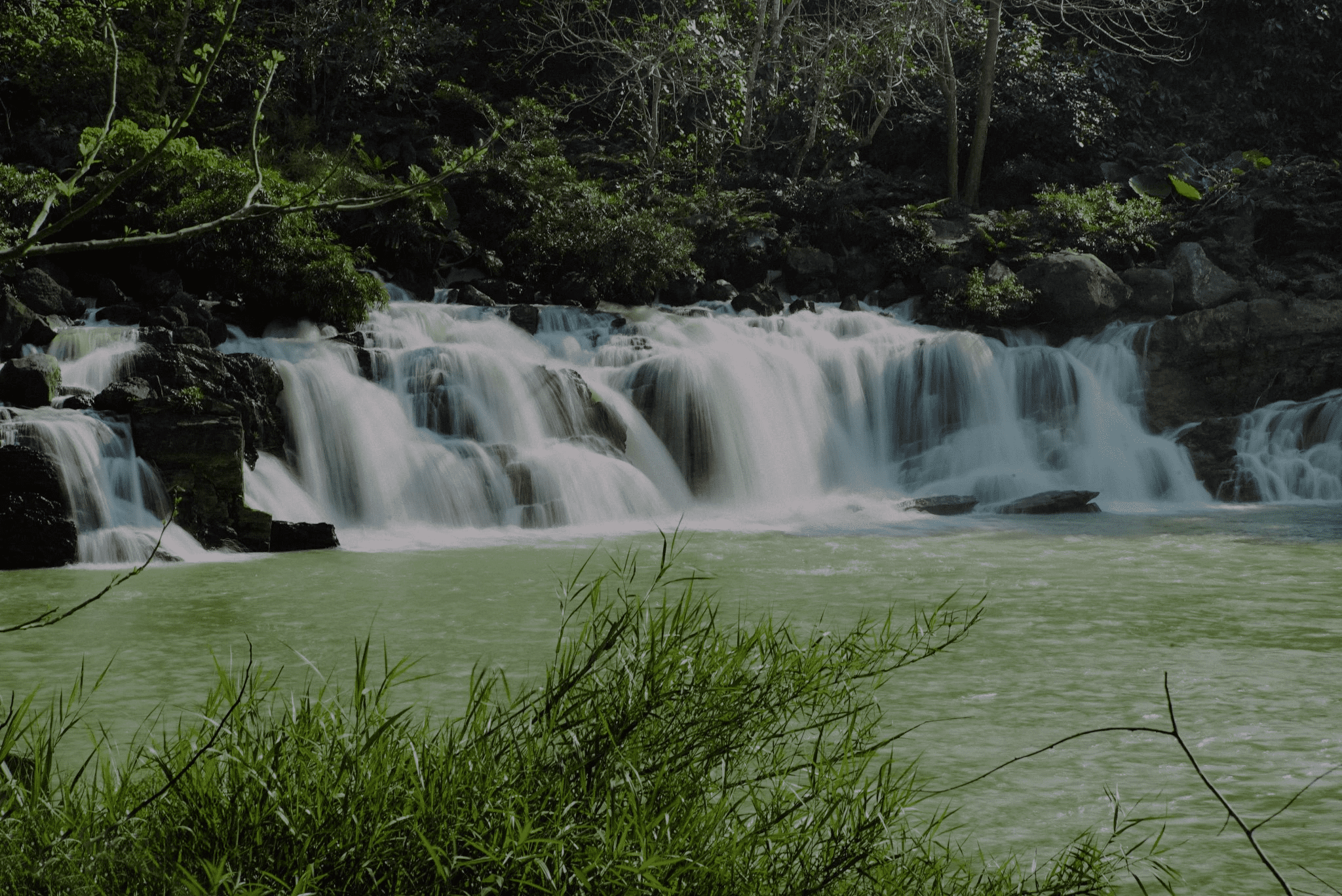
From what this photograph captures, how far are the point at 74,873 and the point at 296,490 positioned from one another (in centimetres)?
1047

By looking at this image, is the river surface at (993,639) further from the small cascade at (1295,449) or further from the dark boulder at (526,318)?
the dark boulder at (526,318)

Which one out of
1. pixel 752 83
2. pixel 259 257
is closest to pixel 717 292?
pixel 752 83

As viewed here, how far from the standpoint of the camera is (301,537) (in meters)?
10.5

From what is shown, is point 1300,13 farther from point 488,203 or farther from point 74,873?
point 74,873

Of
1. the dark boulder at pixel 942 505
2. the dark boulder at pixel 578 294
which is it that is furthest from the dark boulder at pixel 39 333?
the dark boulder at pixel 942 505

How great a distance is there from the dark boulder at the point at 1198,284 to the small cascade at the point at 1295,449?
2719mm

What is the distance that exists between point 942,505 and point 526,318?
6717 mm

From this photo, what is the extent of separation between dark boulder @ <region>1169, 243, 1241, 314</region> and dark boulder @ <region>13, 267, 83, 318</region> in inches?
656

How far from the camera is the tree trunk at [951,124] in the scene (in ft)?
80.7

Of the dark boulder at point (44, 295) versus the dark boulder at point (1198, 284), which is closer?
the dark boulder at point (44, 295)

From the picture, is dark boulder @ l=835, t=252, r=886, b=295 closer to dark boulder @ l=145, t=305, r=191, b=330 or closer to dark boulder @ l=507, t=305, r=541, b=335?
dark boulder @ l=507, t=305, r=541, b=335

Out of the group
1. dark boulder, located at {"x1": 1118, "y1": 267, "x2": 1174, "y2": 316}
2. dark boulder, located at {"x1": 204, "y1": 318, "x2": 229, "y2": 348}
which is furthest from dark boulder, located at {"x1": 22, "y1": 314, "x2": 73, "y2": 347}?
dark boulder, located at {"x1": 1118, "y1": 267, "x2": 1174, "y2": 316}

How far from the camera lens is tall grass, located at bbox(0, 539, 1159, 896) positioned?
1.91m

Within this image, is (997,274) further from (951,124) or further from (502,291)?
(502,291)
